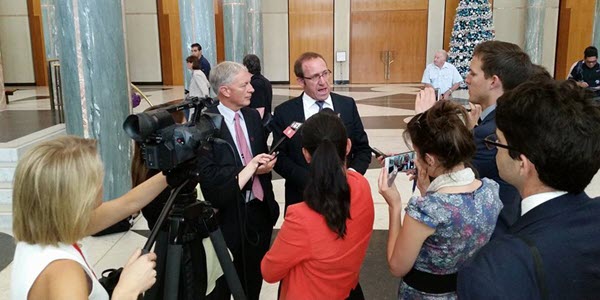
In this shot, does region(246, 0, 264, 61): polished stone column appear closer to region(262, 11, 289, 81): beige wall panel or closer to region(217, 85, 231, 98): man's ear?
region(262, 11, 289, 81): beige wall panel

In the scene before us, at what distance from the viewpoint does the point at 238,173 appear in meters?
2.25

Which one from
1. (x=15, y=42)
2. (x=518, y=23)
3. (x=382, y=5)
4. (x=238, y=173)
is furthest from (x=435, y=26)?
(x=238, y=173)

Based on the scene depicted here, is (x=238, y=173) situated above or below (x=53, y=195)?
below

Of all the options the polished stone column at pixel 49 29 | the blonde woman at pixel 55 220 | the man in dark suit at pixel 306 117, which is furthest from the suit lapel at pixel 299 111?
the polished stone column at pixel 49 29

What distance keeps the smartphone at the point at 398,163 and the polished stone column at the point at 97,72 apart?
2.80 m

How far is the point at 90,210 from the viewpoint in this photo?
131cm

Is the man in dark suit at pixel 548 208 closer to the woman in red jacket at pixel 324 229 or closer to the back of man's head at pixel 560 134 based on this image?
the back of man's head at pixel 560 134

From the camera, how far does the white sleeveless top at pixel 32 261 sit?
1.23m

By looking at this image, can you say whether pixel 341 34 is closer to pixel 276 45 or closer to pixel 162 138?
pixel 276 45

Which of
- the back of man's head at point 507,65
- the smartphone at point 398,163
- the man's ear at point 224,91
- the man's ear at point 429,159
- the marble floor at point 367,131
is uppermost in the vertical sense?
the back of man's head at point 507,65

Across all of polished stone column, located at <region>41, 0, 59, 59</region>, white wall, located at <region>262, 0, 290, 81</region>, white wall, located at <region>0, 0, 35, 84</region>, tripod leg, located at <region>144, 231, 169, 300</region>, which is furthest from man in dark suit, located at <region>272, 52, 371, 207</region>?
white wall, located at <region>0, 0, 35, 84</region>

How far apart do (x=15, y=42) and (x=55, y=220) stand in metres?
16.3

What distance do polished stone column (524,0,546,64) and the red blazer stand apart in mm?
13134

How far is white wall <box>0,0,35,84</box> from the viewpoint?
48.8 feet
